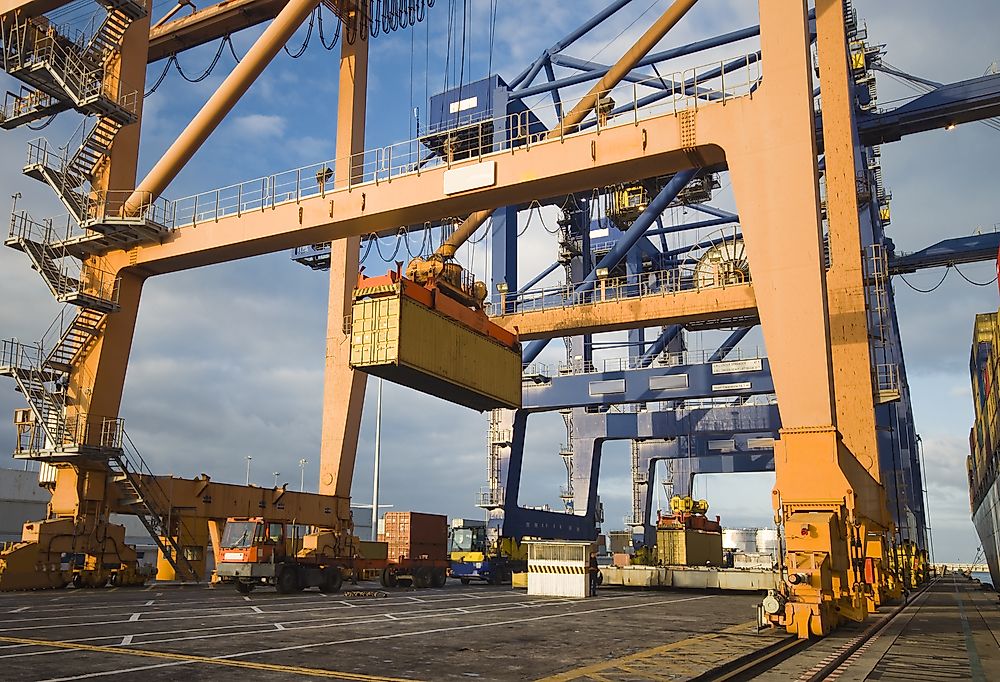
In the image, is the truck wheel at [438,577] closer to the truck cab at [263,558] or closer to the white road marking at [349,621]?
the truck cab at [263,558]

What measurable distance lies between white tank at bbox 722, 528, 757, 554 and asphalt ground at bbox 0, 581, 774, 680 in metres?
68.9

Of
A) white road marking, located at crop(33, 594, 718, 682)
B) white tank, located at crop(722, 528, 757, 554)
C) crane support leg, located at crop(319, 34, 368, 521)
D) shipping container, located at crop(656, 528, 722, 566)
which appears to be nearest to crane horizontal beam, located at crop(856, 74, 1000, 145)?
shipping container, located at crop(656, 528, 722, 566)

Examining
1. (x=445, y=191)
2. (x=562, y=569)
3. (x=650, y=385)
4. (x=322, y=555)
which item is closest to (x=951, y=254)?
(x=650, y=385)

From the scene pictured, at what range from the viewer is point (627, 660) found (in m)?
10.3

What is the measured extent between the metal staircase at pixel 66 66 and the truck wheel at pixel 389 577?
17.0 m

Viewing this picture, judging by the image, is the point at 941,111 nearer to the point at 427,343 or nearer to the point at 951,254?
the point at 951,254

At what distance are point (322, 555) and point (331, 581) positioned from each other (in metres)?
1.07

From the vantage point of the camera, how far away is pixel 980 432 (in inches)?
1540

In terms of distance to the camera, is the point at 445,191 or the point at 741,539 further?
the point at 741,539

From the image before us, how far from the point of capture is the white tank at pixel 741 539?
84.9 metres

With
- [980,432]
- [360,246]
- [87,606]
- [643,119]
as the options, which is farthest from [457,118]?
[980,432]

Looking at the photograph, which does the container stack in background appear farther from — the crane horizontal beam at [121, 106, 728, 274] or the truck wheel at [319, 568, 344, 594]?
the truck wheel at [319, 568, 344, 594]

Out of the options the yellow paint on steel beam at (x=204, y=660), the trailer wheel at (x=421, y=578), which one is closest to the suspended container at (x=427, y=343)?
the trailer wheel at (x=421, y=578)

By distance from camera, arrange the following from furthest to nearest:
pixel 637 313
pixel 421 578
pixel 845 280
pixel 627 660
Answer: pixel 421 578 < pixel 637 313 < pixel 845 280 < pixel 627 660
